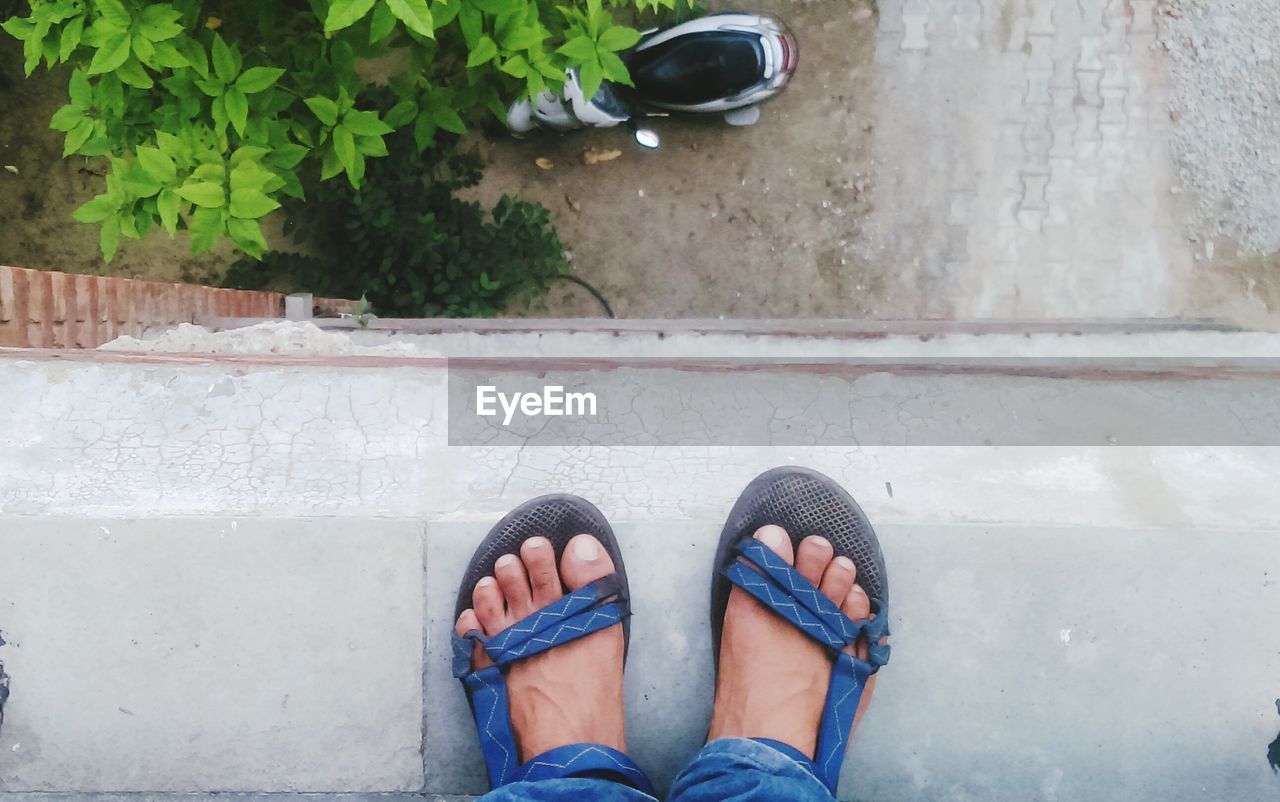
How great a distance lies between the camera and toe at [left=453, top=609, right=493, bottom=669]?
61.9 inches

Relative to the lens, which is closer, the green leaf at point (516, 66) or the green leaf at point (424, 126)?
the green leaf at point (516, 66)

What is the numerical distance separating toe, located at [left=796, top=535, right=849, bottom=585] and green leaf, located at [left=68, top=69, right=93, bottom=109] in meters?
1.71

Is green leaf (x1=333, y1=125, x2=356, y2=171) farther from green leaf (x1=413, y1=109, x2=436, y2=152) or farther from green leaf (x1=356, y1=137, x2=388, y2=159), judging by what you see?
green leaf (x1=413, y1=109, x2=436, y2=152)

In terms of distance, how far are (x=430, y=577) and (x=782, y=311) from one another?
171cm

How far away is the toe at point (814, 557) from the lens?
1629 millimetres

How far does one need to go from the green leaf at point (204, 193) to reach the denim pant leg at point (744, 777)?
134cm

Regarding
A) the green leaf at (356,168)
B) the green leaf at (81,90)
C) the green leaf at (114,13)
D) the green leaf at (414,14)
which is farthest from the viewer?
the green leaf at (356,168)

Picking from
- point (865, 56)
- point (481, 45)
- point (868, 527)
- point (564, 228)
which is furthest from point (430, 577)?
point (865, 56)

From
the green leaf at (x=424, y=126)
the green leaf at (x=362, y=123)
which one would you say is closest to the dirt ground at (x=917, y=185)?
the green leaf at (x=424, y=126)

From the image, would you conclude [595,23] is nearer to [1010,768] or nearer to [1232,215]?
[1010,768]

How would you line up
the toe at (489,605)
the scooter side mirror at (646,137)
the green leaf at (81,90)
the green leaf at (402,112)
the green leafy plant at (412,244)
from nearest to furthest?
the toe at (489,605) → the green leaf at (81,90) → the green leaf at (402,112) → the green leafy plant at (412,244) → the scooter side mirror at (646,137)

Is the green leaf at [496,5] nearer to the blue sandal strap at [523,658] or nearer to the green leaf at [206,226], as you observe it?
the green leaf at [206,226]

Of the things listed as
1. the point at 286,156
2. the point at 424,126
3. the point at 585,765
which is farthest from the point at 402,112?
the point at 585,765

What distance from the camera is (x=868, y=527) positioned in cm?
158
